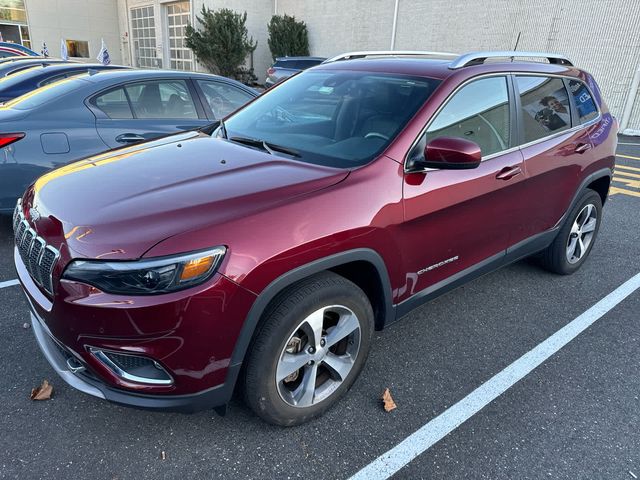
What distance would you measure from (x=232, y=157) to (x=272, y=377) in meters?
1.19

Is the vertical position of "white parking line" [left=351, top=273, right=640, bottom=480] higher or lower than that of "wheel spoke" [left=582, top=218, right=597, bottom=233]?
lower

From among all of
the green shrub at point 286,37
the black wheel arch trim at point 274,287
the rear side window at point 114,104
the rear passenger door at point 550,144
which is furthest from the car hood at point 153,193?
the green shrub at point 286,37

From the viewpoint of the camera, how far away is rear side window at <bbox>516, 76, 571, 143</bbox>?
10.8ft

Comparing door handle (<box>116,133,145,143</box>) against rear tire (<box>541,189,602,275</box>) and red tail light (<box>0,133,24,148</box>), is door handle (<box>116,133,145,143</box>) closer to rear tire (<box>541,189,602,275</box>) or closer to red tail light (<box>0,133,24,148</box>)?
red tail light (<box>0,133,24,148</box>)

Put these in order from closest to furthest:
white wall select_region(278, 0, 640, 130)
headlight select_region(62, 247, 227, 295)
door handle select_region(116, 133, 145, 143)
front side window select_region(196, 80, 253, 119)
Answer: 1. headlight select_region(62, 247, 227, 295)
2. door handle select_region(116, 133, 145, 143)
3. front side window select_region(196, 80, 253, 119)
4. white wall select_region(278, 0, 640, 130)

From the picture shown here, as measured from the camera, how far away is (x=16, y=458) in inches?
83.2

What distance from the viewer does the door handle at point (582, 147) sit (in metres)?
3.69

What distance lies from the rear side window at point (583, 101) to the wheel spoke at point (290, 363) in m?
3.15

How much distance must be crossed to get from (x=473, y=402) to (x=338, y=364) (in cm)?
83

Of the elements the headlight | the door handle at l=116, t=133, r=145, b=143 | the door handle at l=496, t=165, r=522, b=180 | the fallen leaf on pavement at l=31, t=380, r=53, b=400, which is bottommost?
the fallen leaf on pavement at l=31, t=380, r=53, b=400

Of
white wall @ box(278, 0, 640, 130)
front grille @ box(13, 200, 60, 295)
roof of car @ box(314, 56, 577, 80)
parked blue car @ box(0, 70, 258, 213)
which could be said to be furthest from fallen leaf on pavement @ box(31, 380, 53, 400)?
white wall @ box(278, 0, 640, 130)

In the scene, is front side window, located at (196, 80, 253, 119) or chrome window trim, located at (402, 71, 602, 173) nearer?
chrome window trim, located at (402, 71, 602, 173)

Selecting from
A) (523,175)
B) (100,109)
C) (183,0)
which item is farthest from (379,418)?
(183,0)

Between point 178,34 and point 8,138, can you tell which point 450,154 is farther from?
point 178,34
